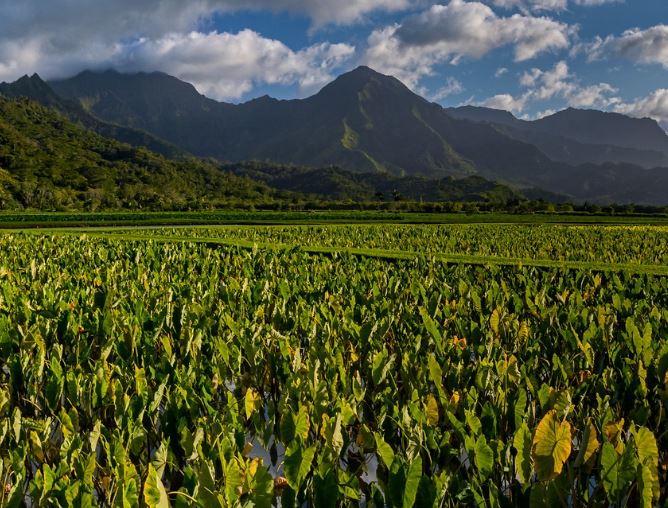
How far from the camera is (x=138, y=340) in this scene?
513cm

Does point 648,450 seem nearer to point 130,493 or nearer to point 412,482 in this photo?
point 412,482

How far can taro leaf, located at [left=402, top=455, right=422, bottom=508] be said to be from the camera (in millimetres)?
2125

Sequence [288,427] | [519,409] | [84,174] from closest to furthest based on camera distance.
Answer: [288,427] < [519,409] < [84,174]

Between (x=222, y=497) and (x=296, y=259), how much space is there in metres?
10.2

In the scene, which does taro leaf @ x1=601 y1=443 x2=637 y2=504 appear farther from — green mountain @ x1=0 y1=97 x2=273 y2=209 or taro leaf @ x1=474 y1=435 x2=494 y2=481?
green mountain @ x1=0 y1=97 x2=273 y2=209

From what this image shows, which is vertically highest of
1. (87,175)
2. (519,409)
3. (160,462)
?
(87,175)

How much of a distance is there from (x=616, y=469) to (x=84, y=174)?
428 ft

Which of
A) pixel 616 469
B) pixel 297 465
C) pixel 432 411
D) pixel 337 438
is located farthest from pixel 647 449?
pixel 297 465

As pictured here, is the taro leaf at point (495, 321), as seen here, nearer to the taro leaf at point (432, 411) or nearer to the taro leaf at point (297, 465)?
the taro leaf at point (432, 411)

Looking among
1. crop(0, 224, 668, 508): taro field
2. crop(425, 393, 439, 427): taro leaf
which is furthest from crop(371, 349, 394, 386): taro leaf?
crop(425, 393, 439, 427): taro leaf

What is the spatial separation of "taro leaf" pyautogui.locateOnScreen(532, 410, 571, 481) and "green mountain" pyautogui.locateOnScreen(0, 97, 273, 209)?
89.1 m

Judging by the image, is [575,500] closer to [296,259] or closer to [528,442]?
[528,442]

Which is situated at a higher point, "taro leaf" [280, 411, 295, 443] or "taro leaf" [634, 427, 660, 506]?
"taro leaf" [634, 427, 660, 506]

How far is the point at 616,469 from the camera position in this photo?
7.70 ft
